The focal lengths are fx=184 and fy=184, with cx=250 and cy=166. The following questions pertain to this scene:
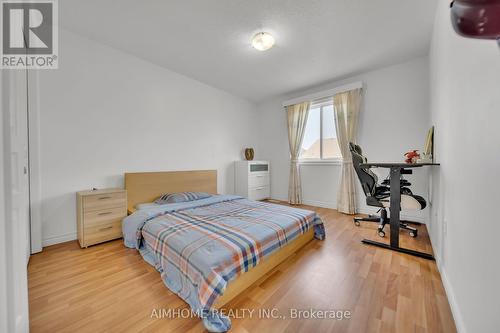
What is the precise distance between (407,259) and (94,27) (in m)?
4.34

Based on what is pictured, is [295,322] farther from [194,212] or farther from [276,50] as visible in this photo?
[276,50]

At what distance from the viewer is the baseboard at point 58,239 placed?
213cm

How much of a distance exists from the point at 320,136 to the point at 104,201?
3.91 m

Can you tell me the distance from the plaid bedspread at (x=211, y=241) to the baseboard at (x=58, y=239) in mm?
1063

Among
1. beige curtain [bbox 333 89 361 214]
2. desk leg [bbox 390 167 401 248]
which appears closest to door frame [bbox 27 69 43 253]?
desk leg [bbox 390 167 401 248]

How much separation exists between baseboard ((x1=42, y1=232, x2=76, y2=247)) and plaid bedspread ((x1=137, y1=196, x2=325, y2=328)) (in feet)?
3.49

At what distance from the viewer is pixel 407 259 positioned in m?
1.85

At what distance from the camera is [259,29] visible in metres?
2.25

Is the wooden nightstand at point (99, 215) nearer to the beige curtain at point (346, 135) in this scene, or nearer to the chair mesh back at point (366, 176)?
the chair mesh back at point (366, 176)

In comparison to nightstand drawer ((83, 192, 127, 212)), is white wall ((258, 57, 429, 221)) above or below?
above

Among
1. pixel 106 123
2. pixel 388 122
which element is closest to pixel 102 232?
pixel 106 123

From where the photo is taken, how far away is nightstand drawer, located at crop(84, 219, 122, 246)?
7.00 ft

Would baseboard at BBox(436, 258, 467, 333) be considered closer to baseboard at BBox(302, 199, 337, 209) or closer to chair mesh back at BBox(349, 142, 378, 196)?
chair mesh back at BBox(349, 142, 378, 196)
